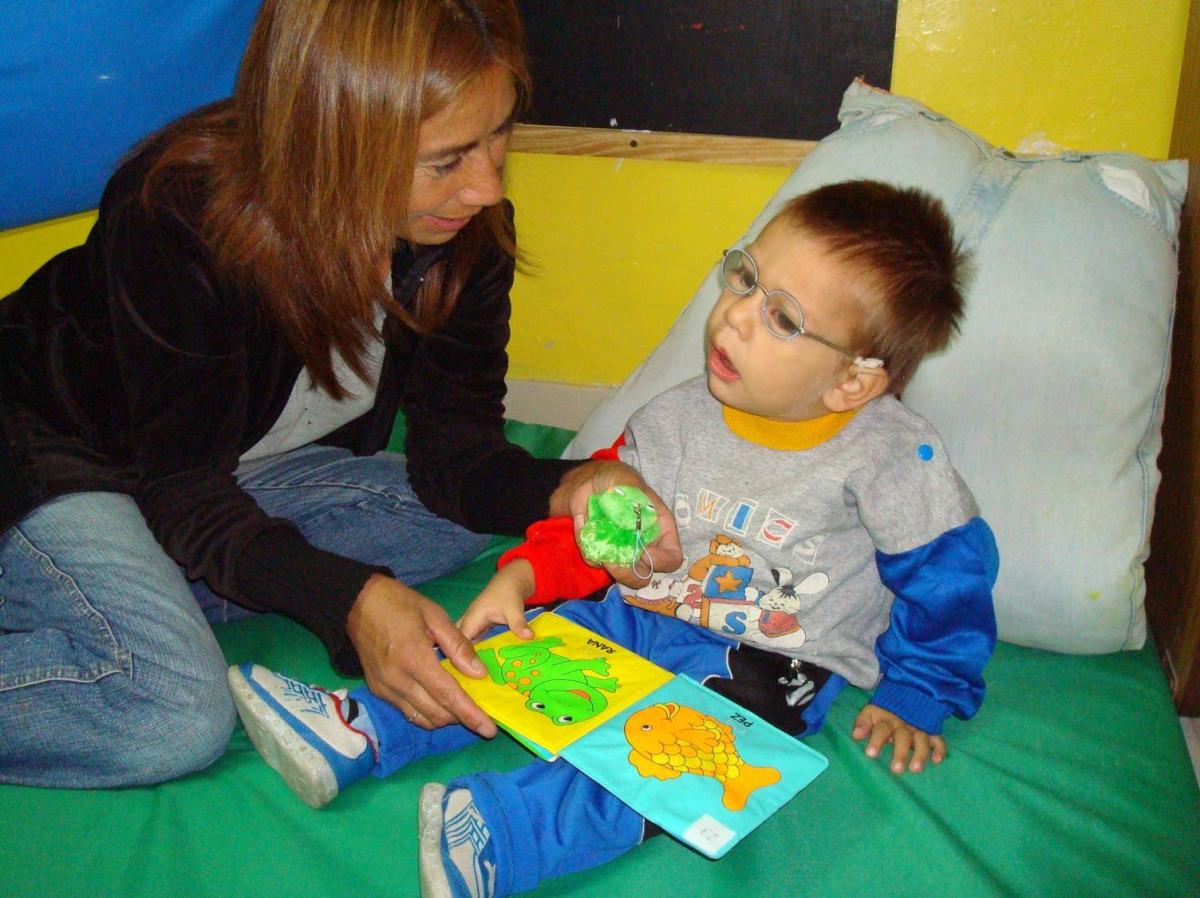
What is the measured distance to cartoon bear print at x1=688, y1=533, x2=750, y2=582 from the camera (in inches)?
49.2

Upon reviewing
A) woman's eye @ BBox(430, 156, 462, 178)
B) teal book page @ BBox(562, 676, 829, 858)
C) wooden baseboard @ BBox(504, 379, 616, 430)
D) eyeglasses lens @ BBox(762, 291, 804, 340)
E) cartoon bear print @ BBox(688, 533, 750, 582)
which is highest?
woman's eye @ BBox(430, 156, 462, 178)

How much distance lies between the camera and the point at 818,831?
3.62ft

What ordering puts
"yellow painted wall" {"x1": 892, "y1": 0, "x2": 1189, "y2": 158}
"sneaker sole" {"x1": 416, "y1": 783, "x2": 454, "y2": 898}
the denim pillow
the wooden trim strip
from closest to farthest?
1. "sneaker sole" {"x1": 416, "y1": 783, "x2": 454, "y2": 898}
2. the denim pillow
3. "yellow painted wall" {"x1": 892, "y1": 0, "x2": 1189, "y2": 158}
4. the wooden trim strip

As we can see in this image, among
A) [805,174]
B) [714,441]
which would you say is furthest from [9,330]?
[805,174]

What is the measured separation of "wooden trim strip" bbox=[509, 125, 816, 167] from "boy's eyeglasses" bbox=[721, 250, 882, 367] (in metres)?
0.73

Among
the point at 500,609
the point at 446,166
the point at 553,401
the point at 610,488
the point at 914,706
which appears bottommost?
the point at 553,401

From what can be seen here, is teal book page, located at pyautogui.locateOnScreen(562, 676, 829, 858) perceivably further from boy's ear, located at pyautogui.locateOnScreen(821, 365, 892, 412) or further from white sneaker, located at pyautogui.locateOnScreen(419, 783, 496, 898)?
boy's ear, located at pyautogui.locateOnScreen(821, 365, 892, 412)

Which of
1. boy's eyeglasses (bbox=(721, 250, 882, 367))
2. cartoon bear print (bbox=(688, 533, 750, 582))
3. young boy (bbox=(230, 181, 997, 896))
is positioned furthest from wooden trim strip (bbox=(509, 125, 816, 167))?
cartoon bear print (bbox=(688, 533, 750, 582))

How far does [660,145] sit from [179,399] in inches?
39.5

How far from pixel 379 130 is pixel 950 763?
3.07ft

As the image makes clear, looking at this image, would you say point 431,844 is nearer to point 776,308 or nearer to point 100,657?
point 100,657

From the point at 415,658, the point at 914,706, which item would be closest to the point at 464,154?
the point at 415,658

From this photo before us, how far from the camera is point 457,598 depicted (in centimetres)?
154

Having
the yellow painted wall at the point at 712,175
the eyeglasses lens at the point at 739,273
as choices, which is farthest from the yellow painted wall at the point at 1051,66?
the eyeglasses lens at the point at 739,273
